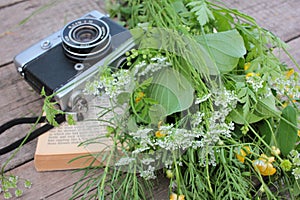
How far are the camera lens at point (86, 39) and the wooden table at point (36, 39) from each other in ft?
0.23

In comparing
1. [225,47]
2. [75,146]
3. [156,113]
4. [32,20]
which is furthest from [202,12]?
[32,20]

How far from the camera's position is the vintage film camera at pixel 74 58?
0.72 m

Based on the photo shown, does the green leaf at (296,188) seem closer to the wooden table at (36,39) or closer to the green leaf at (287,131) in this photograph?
→ the green leaf at (287,131)

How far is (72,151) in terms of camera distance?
71 centimetres

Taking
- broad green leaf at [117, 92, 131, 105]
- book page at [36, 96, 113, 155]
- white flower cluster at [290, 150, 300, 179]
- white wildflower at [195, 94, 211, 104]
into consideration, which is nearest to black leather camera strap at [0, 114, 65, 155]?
book page at [36, 96, 113, 155]

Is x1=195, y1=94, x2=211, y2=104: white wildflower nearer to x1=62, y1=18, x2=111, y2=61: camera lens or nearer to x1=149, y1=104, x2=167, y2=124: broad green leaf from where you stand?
x1=149, y1=104, x2=167, y2=124: broad green leaf

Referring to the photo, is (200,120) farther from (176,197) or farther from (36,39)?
(36,39)

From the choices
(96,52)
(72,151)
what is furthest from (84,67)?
(72,151)

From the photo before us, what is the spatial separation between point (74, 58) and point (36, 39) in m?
0.19

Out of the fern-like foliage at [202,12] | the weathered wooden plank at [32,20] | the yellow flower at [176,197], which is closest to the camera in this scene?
the yellow flower at [176,197]

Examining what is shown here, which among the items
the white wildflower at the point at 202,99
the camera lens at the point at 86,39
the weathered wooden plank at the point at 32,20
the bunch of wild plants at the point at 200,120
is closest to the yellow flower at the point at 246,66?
the bunch of wild plants at the point at 200,120

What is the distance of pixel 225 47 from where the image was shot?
69 cm

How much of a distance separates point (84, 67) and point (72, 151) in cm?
13

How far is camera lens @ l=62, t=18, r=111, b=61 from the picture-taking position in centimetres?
74
